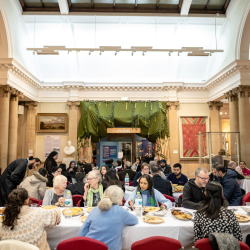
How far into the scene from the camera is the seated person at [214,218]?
254cm

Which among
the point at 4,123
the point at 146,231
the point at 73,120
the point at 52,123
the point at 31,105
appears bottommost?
the point at 146,231

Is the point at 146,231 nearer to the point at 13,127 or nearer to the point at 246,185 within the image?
the point at 246,185

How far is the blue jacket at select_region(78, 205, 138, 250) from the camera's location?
8.53 feet

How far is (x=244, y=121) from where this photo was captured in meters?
9.27

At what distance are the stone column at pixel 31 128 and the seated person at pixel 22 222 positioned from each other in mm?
10506

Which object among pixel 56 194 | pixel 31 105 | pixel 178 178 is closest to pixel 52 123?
pixel 31 105

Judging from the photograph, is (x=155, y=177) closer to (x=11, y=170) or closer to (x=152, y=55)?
(x=11, y=170)

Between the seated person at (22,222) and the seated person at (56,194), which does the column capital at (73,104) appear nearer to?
the seated person at (56,194)

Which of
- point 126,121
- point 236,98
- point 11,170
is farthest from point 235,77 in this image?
point 11,170

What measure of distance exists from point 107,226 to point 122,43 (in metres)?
10.5

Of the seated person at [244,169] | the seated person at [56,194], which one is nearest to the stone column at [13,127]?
the seated person at [56,194]

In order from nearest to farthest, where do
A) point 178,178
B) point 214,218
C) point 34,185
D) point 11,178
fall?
point 214,218 → point 34,185 → point 11,178 → point 178,178

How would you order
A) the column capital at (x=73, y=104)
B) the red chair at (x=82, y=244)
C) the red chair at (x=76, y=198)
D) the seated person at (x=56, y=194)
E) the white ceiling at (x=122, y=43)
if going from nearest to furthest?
the red chair at (x=82, y=244) < the seated person at (x=56, y=194) < the red chair at (x=76, y=198) < the white ceiling at (x=122, y=43) < the column capital at (x=73, y=104)

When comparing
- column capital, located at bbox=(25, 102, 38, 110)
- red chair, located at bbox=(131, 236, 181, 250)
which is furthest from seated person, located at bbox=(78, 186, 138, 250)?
column capital, located at bbox=(25, 102, 38, 110)
